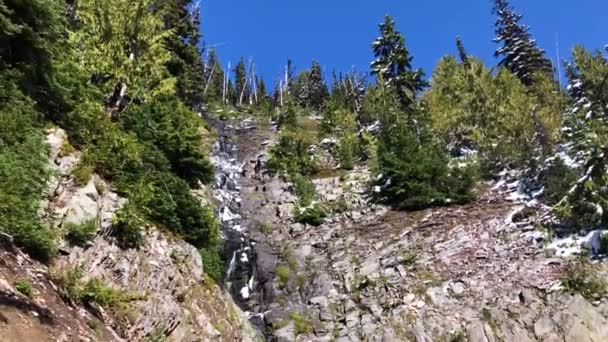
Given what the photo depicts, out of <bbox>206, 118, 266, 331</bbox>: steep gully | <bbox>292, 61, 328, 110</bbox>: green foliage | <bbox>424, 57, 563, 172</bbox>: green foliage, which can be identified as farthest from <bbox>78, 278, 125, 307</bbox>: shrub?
<bbox>292, 61, 328, 110</bbox>: green foliage

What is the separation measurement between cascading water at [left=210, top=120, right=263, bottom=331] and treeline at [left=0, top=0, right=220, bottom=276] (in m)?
4.80

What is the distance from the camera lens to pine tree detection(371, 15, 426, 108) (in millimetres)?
43344

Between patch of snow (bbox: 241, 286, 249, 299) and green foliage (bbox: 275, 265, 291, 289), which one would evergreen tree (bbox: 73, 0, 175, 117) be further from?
green foliage (bbox: 275, 265, 291, 289)

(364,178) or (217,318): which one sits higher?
(364,178)

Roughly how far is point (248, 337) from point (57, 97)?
9.12 m

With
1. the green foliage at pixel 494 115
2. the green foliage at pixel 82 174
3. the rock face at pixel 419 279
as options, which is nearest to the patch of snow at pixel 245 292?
the rock face at pixel 419 279

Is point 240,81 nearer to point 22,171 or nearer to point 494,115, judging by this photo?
point 494,115

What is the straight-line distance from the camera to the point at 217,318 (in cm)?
1570

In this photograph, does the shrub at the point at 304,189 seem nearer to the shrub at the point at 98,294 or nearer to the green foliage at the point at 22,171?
the green foliage at the point at 22,171

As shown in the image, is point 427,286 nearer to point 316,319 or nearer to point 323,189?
point 316,319

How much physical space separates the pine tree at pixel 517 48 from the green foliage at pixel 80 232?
137ft

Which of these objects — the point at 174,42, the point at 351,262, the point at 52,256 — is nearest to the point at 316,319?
the point at 351,262

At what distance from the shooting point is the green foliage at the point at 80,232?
39.6ft

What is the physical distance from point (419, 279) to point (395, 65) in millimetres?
27197
